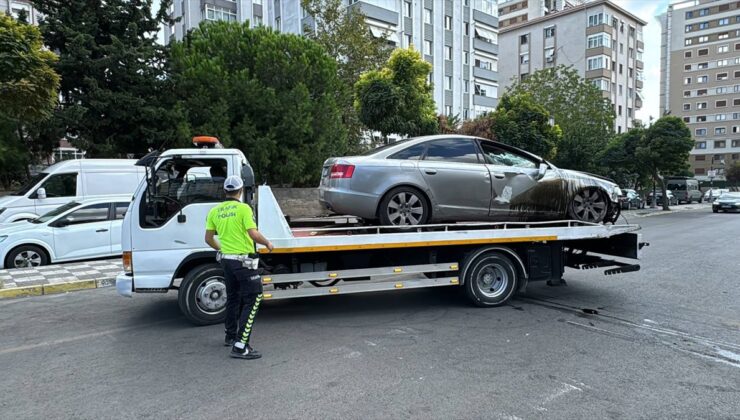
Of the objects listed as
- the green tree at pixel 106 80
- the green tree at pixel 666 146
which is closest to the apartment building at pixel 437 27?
the green tree at pixel 666 146

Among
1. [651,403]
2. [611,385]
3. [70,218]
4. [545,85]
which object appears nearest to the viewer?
[651,403]

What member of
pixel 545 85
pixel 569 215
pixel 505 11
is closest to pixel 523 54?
pixel 505 11

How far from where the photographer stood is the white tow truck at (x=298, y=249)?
5.68 meters

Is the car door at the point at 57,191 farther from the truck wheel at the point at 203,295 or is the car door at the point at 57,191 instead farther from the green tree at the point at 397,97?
the green tree at the point at 397,97

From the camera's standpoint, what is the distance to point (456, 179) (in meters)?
6.62

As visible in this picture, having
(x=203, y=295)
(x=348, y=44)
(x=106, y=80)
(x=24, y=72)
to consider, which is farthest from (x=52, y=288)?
(x=348, y=44)

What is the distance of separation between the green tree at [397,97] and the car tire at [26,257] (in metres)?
11.1

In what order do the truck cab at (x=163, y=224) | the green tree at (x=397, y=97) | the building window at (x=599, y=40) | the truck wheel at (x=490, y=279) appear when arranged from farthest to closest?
the building window at (x=599, y=40) < the green tree at (x=397, y=97) < the truck wheel at (x=490, y=279) < the truck cab at (x=163, y=224)

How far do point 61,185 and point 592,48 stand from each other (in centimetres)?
5893

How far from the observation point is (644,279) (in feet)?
28.3

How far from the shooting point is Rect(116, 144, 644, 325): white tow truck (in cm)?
568

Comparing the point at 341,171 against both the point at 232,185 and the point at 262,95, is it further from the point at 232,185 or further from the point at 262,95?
the point at 262,95

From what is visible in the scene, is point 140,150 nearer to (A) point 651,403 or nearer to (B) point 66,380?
(B) point 66,380

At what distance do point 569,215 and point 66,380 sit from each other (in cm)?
666
